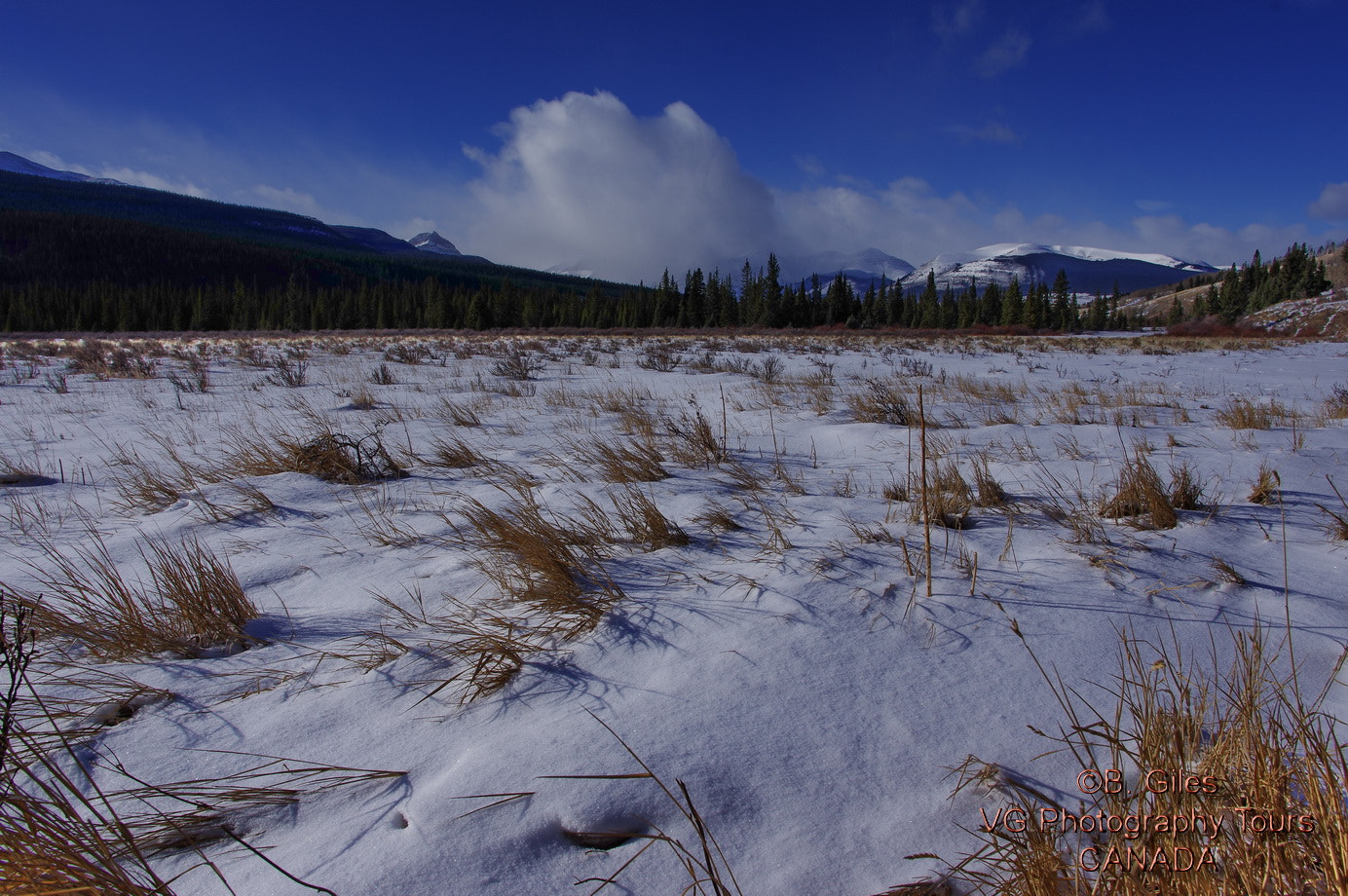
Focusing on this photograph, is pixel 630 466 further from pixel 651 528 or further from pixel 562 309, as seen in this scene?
pixel 562 309

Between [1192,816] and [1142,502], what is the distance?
2001 millimetres

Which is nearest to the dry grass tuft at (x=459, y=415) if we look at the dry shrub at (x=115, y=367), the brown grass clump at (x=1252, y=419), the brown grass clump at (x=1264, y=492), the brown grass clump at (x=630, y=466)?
the brown grass clump at (x=630, y=466)

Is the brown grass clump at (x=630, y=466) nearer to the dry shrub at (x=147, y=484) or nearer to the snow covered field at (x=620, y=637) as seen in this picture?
the snow covered field at (x=620, y=637)

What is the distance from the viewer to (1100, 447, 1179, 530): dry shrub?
230 centimetres

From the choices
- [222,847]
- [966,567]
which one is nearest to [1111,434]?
[966,567]

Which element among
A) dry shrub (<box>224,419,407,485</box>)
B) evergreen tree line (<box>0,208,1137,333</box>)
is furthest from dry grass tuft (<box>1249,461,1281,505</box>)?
evergreen tree line (<box>0,208,1137,333</box>)

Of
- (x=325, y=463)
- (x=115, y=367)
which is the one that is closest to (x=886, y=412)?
(x=325, y=463)

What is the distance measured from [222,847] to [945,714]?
146 cm

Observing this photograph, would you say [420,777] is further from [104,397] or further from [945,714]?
[104,397]

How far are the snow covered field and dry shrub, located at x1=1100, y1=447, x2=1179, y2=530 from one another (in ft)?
0.06

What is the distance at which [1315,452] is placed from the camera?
3.51 m

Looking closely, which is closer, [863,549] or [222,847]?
[222,847]

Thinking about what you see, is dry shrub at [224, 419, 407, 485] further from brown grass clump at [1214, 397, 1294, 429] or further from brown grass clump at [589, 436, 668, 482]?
brown grass clump at [1214, 397, 1294, 429]

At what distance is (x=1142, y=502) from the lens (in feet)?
8.00
